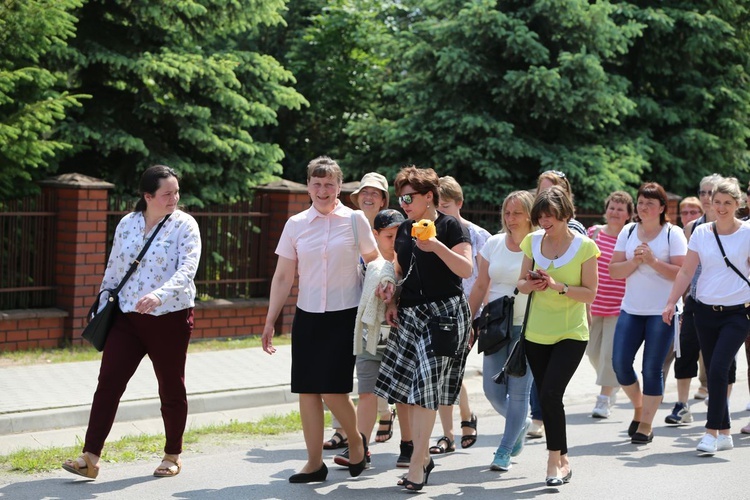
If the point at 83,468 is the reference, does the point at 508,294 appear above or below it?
above

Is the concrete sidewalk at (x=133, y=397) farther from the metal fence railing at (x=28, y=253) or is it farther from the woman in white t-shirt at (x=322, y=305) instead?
the woman in white t-shirt at (x=322, y=305)

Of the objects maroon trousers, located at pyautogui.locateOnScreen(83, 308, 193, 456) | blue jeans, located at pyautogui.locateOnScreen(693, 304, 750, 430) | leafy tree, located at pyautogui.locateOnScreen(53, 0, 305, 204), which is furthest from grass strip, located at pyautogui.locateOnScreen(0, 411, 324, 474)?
leafy tree, located at pyautogui.locateOnScreen(53, 0, 305, 204)

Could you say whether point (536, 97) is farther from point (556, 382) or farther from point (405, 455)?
point (556, 382)

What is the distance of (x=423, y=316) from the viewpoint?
621 centimetres

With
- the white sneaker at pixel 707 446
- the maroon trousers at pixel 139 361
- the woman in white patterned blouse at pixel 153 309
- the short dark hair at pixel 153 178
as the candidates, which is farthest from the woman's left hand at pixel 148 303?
the white sneaker at pixel 707 446

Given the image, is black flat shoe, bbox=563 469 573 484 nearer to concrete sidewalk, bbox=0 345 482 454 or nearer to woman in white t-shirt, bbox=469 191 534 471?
woman in white t-shirt, bbox=469 191 534 471

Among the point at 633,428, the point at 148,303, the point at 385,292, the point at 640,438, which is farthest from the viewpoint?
the point at 633,428

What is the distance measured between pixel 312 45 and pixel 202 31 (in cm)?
746

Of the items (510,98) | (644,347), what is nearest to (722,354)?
(644,347)

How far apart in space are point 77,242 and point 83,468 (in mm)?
5032

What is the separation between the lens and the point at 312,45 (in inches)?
795

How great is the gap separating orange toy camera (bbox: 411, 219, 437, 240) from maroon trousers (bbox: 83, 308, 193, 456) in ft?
4.94

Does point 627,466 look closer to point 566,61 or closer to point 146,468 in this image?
point 146,468

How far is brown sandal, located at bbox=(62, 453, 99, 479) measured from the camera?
6070 millimetres
